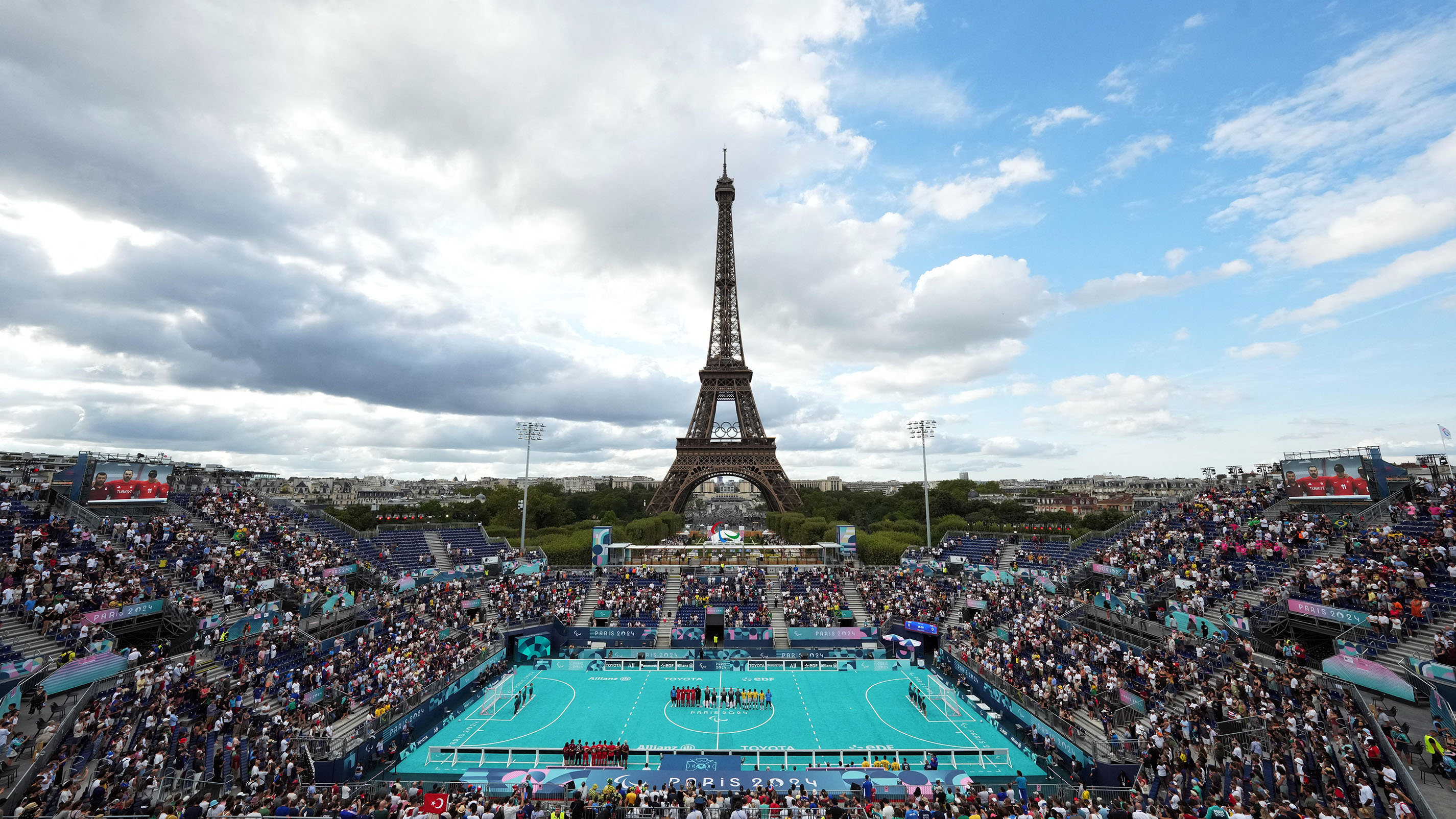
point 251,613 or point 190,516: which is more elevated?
point 190,516

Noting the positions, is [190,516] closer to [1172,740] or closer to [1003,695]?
[1003,695]

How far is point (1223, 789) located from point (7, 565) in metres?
40.3

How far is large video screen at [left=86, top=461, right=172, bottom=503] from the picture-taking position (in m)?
30.2

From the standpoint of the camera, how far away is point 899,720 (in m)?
25.1

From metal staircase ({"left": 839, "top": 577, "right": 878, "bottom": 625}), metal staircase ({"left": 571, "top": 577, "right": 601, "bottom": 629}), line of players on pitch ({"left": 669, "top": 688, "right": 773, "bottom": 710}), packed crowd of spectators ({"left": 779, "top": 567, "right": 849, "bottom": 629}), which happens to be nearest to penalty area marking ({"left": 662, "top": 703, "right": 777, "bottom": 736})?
line of players on pitch ({"left": 669, "top": 688, "right": 773, "bottom": 710})

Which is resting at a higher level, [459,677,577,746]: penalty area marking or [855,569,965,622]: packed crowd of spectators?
[855,569,965,622]: packed crowd of spectators

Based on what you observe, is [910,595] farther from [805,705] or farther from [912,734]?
[912,734]

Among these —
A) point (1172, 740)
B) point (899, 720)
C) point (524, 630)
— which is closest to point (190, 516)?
point (524, 630)

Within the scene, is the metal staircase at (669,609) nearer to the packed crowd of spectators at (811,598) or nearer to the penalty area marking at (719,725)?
the packed crowd of spectators at (811,598)

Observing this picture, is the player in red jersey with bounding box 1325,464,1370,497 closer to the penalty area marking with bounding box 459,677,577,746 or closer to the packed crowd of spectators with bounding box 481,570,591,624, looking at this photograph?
the penalty area marking with bounding box 459,677,577,746

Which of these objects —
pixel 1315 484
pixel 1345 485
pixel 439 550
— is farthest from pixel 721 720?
pixel 1345 485

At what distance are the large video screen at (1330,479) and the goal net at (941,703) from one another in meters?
21.1

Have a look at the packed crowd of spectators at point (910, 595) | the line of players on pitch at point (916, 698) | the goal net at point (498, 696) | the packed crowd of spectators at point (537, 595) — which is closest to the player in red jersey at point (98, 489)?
the packed crowd of spectators at point (537, 595)

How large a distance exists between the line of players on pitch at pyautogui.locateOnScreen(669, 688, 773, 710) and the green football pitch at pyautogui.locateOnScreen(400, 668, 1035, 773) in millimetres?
375
